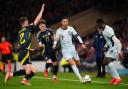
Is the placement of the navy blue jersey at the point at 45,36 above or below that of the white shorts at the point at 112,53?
above

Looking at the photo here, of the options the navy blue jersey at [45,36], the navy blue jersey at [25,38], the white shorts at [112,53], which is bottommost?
the white shorts at [112,53]

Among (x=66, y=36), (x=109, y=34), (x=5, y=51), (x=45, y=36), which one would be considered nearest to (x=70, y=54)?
(x=66, y=36)

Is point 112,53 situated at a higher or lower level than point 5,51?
lower

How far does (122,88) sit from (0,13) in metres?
18.9

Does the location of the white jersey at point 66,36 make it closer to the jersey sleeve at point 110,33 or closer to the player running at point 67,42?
the player running at point 67,42

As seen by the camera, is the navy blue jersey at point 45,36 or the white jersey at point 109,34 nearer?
the white jersey at point 109,34

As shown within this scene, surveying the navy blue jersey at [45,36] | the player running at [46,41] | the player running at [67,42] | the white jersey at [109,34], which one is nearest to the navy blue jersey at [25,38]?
the player running at [67,42]

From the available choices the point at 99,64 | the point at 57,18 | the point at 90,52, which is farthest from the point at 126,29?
the point at 57,18

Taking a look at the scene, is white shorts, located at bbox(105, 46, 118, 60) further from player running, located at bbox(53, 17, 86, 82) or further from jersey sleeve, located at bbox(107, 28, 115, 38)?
player running, located at bbox(53, 17, 86, 82)

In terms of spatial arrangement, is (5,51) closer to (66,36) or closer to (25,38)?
(66,36)

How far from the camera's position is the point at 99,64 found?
83.8ft

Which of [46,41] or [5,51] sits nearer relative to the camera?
[46,41]

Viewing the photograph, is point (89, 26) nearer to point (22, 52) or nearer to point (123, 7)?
point (123, 7)

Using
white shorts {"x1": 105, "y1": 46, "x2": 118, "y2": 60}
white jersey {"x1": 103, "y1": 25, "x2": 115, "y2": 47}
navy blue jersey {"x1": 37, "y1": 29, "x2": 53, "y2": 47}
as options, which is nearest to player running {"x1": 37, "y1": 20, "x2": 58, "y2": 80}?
navy blue jersey {"x1": 37, "y1": 29, "x2": 53, "y2": 47}
